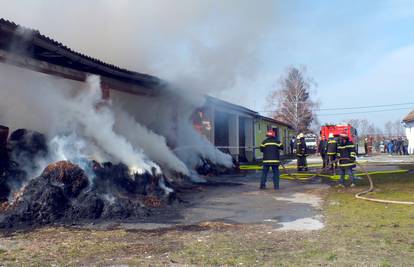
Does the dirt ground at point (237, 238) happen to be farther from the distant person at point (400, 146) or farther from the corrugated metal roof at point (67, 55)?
the distant person at point (400, 146)

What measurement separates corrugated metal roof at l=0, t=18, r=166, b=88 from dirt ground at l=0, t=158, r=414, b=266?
12.5 ft

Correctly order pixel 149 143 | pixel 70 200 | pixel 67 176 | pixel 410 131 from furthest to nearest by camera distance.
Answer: pixel 410 131, pixel 149 143, pixel 67 176, pixel 70 200

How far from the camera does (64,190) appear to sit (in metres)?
7.62

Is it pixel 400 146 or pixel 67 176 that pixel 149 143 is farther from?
pixel 400 146

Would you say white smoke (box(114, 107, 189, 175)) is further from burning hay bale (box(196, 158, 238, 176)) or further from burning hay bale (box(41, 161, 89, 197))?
burning hay bale (box(41, 161, 89, 197))

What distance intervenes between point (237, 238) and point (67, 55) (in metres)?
6.04

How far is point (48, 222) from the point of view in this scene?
702 cm

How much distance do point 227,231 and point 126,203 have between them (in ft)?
7.72

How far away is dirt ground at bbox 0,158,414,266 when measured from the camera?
472 cm

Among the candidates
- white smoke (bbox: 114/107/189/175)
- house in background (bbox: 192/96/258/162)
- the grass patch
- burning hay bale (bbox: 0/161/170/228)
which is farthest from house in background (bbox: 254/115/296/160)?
the grass patch

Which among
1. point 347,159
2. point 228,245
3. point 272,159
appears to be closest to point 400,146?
point 347,159

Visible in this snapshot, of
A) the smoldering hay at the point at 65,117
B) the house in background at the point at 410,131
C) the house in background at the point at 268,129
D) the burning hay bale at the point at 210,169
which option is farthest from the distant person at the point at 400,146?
the smoldering hay at the point at 65,117

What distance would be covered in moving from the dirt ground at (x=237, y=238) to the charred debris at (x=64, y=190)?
49 centimetres

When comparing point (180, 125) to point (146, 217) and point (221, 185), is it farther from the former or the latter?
point (146, 217)
